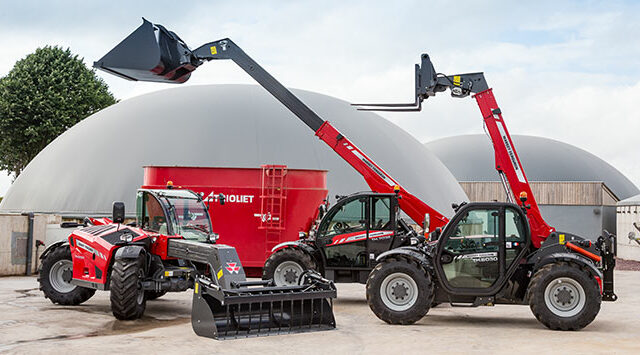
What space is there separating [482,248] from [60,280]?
770cm

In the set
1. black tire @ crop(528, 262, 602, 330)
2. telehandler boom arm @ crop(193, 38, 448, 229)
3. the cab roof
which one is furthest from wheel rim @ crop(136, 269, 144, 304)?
black tire @ crop(528, 262, 602, 330)

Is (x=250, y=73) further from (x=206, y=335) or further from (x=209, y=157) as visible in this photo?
(x=209, y=157)

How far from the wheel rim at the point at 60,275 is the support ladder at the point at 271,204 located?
6.01 meters

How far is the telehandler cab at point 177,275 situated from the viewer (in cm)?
965

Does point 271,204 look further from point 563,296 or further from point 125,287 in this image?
point 563,296

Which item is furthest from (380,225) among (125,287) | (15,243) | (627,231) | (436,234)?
(627,231)

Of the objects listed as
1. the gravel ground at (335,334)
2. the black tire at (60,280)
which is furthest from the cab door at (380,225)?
the black tire at (60,280)

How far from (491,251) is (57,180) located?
24.1m

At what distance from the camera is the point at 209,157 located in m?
28.7

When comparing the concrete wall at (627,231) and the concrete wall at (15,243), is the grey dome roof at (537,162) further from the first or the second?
the concrete wall at (15,243)

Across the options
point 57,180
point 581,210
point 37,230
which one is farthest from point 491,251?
point 581,210

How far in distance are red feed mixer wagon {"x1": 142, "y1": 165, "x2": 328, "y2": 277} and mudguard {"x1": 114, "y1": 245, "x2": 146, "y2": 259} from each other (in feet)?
22.4

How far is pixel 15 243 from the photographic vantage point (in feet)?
64.1

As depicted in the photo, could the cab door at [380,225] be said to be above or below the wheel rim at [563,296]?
above
